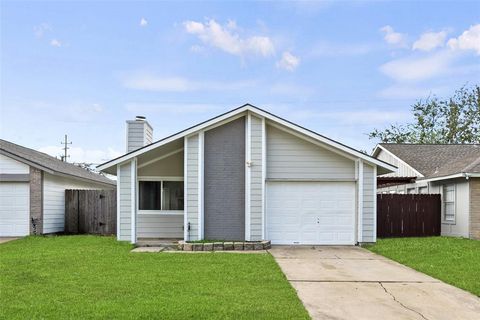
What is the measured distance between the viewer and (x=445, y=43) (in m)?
22.0

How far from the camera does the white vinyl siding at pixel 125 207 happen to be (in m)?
14.6

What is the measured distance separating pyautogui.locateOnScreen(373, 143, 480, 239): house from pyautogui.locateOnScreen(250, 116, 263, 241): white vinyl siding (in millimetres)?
6882

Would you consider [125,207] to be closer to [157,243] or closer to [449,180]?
[157,243]

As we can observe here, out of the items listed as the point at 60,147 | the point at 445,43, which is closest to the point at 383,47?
the point at 445,43

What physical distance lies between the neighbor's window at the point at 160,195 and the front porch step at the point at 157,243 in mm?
1142

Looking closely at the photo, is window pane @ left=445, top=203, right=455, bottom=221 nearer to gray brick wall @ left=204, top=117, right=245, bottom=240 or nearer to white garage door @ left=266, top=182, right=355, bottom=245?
white garage door @ left=266, top=182, right=355, bottom=245

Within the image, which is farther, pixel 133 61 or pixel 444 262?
pixel 133 61

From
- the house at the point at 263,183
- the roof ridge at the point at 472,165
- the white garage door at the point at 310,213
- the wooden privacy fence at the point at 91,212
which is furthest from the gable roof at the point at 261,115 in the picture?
the wooden privacy fence at the point at 91,212

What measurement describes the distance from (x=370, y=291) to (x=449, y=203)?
11.9 meters

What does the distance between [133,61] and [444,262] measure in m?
12.6

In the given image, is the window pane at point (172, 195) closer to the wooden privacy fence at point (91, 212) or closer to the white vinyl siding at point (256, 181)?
the white vinyl siding at point (256, 181)

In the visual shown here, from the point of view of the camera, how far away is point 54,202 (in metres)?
18.2

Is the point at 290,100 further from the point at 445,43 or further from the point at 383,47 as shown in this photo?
the point at 445,43

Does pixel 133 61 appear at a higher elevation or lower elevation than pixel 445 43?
lower
